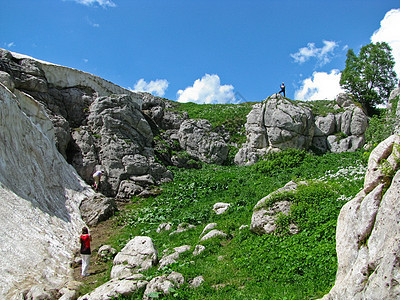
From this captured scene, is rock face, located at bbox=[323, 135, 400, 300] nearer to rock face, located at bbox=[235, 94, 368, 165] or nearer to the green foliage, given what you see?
rock face, located at bbox=[235, 94, 368, 165]

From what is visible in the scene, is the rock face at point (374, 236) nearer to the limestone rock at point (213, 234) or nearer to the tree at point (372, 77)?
the limestone rock at point (213, 234)

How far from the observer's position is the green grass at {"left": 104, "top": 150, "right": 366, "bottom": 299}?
7734mm

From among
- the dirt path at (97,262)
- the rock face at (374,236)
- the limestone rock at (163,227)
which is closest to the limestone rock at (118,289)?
the dirt path at (97,262)

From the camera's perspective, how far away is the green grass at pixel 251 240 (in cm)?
773

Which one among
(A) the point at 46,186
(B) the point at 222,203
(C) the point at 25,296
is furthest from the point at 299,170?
(C) the point at 25,296

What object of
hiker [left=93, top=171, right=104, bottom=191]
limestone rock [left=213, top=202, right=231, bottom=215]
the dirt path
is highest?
hiker [left=93, top=171, right=104, bottom=191]

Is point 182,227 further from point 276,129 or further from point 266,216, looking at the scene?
point 276,129

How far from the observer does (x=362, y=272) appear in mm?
4824

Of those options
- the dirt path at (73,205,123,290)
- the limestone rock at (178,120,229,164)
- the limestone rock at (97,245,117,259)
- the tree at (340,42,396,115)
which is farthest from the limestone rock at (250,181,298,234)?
the tree at (340,42,396,115)

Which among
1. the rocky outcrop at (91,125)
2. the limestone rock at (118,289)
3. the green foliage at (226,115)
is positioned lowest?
the limestone rock at (118,289)

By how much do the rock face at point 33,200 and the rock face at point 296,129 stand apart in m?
18.0

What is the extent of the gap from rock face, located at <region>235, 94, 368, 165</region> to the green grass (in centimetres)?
1074

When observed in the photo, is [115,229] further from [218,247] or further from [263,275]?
[263,275]

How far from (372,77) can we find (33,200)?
44092 mm
